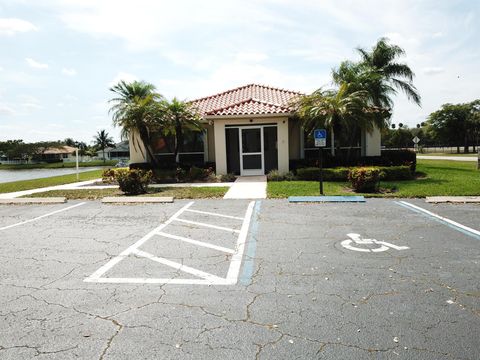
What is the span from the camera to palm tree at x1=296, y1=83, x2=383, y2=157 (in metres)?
15.0

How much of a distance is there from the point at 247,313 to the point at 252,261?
5.34 ft

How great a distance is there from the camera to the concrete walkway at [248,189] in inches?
450

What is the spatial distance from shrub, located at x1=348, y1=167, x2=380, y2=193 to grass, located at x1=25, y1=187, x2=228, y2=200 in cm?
448

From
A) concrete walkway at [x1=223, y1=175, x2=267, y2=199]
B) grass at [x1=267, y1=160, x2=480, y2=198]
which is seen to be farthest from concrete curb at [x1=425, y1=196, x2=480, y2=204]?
concrete walkway at [x1=223, y1=175, x2=267, y2=199]

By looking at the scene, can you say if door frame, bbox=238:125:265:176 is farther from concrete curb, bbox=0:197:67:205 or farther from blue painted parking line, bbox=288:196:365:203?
concrete curb, bbox=0:197:67:205

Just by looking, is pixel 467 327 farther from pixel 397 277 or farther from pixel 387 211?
pixel 387 211

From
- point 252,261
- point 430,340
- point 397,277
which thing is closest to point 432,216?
point 397,277

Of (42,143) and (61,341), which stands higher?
(42,143)

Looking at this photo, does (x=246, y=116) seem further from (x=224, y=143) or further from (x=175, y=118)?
(x=175, y=118)

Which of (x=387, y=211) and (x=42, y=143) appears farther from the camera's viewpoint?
(x=42, y=143)

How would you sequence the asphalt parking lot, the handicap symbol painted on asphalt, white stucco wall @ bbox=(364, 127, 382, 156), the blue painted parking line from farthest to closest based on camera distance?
white stucco wall @ bbox=(364, 127, 382, 156) → the blue painted parking line → the handicap symbol painted on asphalt → the asphalt parking lot

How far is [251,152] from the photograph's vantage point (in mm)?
17641

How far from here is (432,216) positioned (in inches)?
313

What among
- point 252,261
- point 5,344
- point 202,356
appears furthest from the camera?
point 252,261
